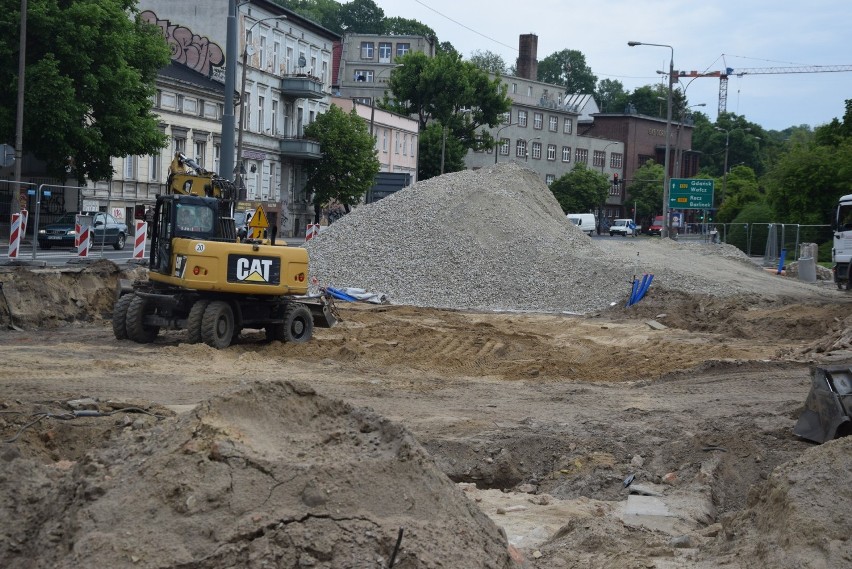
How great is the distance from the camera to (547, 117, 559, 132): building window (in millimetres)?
103125

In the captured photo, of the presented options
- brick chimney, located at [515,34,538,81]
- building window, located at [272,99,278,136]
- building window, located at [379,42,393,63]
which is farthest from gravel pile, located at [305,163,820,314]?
brick chimney, located at [515,34,538,81]

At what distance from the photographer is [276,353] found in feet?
55.5

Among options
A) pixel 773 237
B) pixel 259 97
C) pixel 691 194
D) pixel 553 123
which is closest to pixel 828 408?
pixel 773 237

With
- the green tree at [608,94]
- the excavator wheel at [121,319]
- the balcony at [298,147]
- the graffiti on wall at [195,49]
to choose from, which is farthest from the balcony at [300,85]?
the green tree at [608,94]

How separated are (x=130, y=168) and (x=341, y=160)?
1790 cm

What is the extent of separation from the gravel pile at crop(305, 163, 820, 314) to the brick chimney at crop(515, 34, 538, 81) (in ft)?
251

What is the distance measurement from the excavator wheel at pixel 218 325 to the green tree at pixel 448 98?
61947 millimetres

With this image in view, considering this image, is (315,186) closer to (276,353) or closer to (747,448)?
(276,353)

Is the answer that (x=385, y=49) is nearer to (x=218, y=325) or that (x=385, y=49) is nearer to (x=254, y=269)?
(x=254, y=269)

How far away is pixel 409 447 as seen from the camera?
634 centimetres

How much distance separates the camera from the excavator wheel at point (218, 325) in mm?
16266

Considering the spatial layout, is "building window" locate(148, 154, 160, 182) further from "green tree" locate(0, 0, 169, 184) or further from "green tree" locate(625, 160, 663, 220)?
"green tree" locate(625, 160, 663, 220)

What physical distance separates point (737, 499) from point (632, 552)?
2629 millimetres

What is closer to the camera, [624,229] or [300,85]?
[300,85]
